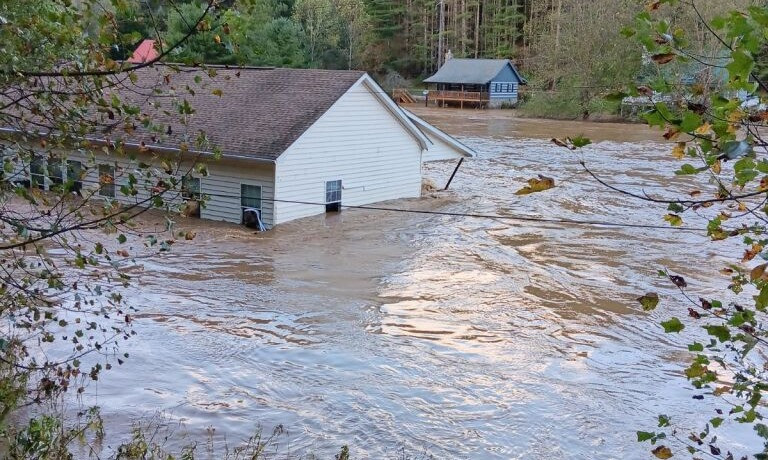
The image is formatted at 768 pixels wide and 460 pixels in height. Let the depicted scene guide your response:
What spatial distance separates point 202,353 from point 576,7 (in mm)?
59009

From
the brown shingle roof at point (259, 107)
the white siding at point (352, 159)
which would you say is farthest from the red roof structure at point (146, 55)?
the white siding at point (352, 159)

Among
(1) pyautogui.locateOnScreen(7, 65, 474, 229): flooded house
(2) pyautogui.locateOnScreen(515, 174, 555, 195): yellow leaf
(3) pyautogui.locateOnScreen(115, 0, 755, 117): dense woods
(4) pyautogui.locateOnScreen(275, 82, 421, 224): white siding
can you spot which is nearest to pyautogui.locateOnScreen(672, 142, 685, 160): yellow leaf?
(2) pyautogui.locateOnScreen(515, 174, 555, 195): yellow leaf

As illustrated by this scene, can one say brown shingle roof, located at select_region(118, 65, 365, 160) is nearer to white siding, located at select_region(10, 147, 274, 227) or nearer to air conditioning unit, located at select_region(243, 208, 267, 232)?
white siding, located at select_region(10, 147, 274, 227)

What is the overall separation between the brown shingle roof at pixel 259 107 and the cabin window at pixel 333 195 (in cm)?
234

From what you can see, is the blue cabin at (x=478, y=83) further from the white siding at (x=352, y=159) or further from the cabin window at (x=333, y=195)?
the cabin window at (x=333, y=195)

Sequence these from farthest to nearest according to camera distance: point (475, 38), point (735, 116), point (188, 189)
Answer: point (475, 38)
point (188, 189)
point (735, 116)

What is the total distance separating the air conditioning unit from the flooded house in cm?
3

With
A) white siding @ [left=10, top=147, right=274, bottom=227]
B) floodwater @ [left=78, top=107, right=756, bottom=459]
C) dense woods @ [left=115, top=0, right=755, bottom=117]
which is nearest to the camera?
floodwater @ [left=78, top=107, right=756, bottom=459]

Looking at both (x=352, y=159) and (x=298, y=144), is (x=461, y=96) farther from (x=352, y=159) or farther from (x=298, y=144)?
(x=298, y=144)

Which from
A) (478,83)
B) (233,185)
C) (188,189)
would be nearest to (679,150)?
(188,189)

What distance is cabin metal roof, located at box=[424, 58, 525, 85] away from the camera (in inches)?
2837

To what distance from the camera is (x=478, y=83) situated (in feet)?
236

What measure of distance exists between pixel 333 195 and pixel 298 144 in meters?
2.57

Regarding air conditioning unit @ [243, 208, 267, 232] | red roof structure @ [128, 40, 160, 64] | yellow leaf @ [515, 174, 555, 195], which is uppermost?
red roof structure @ [128, 40, 160, 64]
